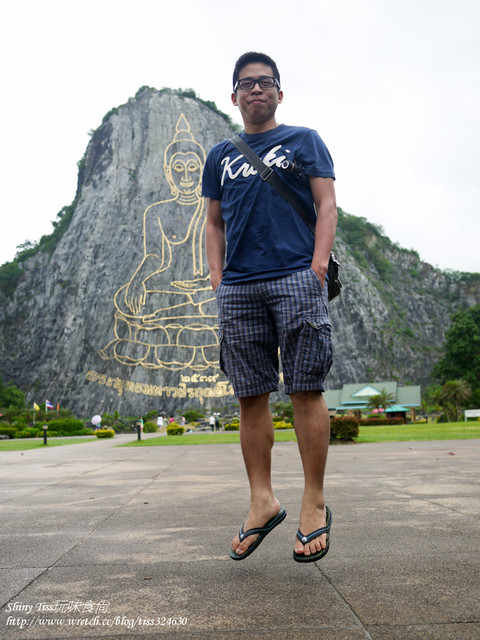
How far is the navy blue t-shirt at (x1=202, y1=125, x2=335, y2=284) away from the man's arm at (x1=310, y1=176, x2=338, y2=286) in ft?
0.10

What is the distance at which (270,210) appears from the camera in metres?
2.22

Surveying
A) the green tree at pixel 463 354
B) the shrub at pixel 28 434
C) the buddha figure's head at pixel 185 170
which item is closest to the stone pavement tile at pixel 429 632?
the shrub at pixel 28 434

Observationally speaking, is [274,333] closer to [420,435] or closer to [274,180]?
[274,180]

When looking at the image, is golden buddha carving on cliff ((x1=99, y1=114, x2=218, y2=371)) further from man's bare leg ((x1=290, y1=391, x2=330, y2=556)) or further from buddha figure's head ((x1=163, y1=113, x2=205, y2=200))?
man's bare leg ((x1=290, y1=391, x2=330, y2=556))

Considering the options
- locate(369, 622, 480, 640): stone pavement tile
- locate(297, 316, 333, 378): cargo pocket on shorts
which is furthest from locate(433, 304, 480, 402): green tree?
locate(369, 622, 480, 640): stone pavement tile

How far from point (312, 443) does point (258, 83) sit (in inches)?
56.6

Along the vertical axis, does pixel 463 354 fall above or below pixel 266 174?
above

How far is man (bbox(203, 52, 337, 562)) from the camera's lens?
2.00 metres

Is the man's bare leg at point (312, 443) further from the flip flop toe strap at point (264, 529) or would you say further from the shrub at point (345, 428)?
the shrub at point (345, 428)

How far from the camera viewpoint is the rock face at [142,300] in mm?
39156

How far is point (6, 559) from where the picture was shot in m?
1.96

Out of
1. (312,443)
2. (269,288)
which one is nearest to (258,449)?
(312,443)

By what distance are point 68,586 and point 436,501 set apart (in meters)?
2.10

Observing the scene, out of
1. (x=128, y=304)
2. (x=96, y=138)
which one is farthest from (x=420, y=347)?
(x=96, y=138)
